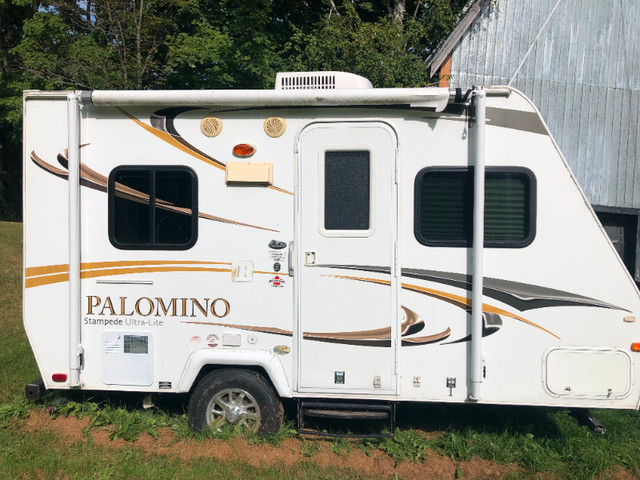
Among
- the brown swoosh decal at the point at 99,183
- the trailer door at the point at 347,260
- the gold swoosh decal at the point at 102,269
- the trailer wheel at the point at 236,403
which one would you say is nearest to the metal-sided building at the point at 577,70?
the trailer door at the point at 347,260

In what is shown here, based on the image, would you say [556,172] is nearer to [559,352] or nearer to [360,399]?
[559,352]

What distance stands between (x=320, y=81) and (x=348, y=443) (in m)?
3.00

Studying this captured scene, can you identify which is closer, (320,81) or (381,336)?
(381,336)

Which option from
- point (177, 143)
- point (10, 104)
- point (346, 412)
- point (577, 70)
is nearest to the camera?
point (346, 412)

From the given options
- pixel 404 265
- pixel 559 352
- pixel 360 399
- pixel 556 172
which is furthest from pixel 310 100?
pixel 559 352

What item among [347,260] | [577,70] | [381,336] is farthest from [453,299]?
[577,70]

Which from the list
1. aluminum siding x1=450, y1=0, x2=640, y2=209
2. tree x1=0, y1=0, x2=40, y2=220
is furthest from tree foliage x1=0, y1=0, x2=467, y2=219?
tree x1=0, y1=0, x2=40, y2=220

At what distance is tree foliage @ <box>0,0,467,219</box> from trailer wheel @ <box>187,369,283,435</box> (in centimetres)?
629

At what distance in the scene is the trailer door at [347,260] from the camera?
4.39 metres

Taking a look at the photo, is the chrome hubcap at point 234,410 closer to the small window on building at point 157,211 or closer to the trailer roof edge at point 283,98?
the small window on building at point 157,211

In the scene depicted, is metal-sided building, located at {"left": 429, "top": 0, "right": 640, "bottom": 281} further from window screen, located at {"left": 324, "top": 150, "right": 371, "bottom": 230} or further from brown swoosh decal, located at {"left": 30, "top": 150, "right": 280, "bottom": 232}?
brown swoosh decal, located at {"left": 30, "top": 150, "right": 280, "bottom": 232}

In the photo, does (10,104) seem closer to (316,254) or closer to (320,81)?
(320,81)

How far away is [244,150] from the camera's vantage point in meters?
4.54

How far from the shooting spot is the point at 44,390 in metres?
4.76
